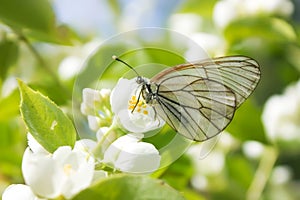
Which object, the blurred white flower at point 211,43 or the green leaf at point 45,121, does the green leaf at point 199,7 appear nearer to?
the blurred white flower at point 211,43

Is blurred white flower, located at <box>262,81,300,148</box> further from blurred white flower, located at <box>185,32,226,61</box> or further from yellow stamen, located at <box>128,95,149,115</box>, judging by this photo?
yellow stamen, located at <box>128,95,149,115</box>

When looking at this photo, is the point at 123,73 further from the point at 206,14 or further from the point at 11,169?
the point at 206,14

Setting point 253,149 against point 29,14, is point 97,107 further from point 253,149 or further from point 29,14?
point 253,149

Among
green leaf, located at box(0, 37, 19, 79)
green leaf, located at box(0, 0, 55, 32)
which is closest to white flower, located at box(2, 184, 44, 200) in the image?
green leaf, located at box(0, 0, 55, 32)

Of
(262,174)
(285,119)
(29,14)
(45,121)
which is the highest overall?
(29,14)

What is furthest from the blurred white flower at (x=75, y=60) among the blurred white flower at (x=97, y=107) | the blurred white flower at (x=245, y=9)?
the blurred white flower at (x=97, y=107)

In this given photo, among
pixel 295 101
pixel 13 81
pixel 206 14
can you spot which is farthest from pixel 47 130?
pixel 295 101

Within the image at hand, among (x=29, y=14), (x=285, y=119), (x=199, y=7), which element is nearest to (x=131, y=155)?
(x=29, y=14)
